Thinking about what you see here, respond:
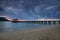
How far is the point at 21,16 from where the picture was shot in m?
2.04

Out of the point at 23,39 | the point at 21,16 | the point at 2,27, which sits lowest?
the point at 23,39

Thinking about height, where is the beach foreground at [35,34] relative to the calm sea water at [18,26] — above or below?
below

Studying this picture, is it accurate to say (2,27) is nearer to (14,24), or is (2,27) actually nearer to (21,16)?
(14,24)

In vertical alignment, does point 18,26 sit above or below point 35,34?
above

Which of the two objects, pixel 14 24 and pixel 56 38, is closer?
pixel 56 38

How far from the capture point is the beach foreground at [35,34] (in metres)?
1.89

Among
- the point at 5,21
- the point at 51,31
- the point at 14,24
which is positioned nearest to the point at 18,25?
the point at 14,24

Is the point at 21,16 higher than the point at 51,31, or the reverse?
the point at 21,16

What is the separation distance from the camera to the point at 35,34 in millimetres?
1944

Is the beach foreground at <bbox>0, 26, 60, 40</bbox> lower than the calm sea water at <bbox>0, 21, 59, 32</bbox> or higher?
lower

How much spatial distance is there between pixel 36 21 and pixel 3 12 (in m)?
0.60

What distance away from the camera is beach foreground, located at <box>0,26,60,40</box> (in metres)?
1.89

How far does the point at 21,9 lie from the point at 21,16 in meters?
0.12

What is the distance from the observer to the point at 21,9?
2.03 m
